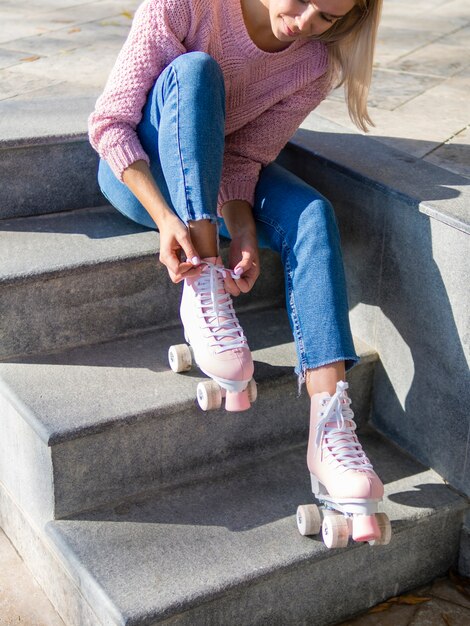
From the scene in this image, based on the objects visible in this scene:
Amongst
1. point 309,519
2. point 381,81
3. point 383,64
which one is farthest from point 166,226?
point 383,64

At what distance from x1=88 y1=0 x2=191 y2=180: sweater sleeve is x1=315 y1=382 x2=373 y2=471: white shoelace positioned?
23.6 inches

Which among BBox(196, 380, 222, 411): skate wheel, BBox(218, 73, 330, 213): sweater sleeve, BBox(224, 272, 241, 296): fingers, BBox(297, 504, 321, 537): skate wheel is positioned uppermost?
BBox(218, 73, 330, 213): sweater sleeve

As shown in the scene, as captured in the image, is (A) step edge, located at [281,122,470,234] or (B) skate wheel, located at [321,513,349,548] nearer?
(B) skate wheel, located at [321,513,349,548]

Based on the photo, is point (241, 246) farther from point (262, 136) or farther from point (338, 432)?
point (338, 432)

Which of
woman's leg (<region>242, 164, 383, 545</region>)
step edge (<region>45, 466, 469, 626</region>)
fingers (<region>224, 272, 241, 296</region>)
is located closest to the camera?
step edge (<region>45, 466, 469, 626</region>)

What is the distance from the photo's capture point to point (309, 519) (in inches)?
69.2

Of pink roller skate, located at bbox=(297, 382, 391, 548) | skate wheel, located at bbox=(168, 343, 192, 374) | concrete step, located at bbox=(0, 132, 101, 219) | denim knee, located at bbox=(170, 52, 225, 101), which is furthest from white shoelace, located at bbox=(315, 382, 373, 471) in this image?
concrete step, located at bbox=(0, 132, 101, 219)

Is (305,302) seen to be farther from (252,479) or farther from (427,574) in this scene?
(427,574)

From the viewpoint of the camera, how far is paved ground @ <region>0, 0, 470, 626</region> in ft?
6.20

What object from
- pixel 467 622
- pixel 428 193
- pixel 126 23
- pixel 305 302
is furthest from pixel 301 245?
pixel 126 23

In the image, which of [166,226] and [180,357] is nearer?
[166,226]

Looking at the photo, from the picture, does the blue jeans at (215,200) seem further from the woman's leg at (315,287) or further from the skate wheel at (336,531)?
the skate wheel at (336,531)

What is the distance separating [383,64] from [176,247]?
5.12 ft

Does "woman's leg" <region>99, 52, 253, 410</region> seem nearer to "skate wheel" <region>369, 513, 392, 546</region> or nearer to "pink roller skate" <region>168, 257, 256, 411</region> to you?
"pink roller skate" <region>168, 257, 256, 411</region>
